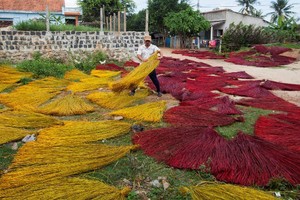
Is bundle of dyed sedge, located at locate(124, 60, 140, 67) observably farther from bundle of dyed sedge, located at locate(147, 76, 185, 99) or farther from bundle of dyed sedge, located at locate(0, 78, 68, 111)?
bundle of dyed sedge, located at locate(0, 78, 68, 111)

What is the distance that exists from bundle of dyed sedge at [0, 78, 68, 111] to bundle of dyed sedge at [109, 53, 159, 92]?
5.19 ft

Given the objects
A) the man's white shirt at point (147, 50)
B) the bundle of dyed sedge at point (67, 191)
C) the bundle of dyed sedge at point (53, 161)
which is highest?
the man's white shirt at point (147, 50)

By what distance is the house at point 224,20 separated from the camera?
2912 centimetres

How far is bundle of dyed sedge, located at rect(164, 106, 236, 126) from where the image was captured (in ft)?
15.3

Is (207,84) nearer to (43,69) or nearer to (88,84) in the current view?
(88,84)

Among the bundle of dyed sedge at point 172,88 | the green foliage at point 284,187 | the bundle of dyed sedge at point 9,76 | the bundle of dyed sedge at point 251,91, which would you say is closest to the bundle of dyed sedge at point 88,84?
the bundle of dyed sedge at point 172,88

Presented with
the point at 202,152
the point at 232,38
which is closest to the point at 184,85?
the point at 202,152

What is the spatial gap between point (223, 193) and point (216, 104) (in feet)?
10.9

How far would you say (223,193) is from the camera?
256 cm

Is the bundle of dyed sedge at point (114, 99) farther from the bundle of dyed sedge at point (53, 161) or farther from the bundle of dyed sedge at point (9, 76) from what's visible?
the bundle of dyed sedge at point (9, 76)

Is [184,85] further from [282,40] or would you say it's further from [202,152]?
[282,40]

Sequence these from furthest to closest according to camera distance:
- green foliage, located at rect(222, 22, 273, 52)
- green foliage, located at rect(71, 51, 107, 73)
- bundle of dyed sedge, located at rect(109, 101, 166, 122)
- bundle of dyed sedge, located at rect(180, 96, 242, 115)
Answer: green foliage, located at rect(222, 22, 273, 52) < green foliage, located at rect(71, 51, 107, 73) < bundle of dyed sedge, located at rect(180, 96, 242, 115) < bundle of dyed sedge, located at rect(109, 101, 166, 122)

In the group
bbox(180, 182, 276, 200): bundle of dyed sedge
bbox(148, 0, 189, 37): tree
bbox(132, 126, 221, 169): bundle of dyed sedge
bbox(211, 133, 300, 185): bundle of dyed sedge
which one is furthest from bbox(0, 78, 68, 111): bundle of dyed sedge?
bbox(148, 0, 189, 37): tree

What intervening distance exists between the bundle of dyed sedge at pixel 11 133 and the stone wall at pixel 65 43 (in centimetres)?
745
